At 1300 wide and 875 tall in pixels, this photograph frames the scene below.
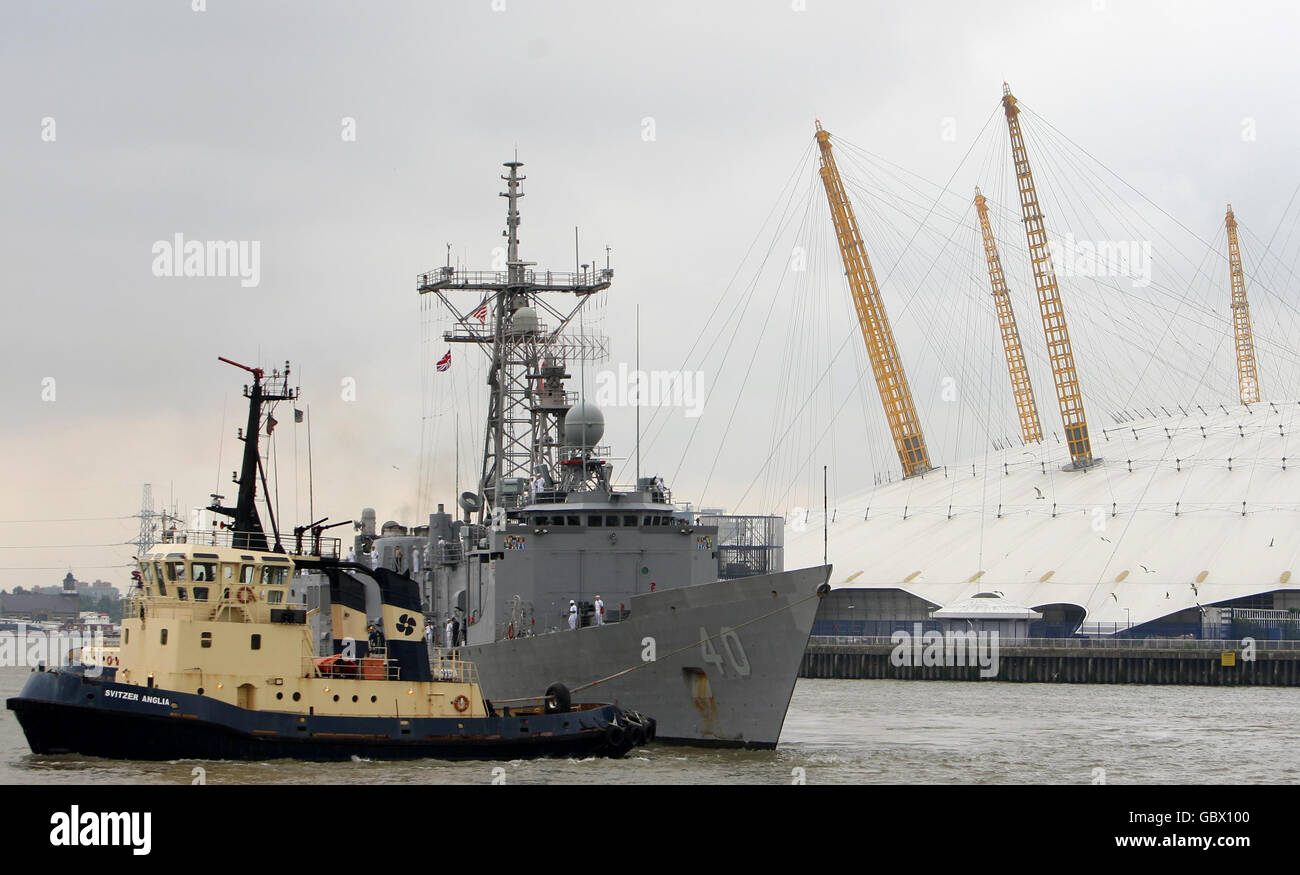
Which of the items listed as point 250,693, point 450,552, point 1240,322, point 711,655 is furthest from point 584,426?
point 1240,322

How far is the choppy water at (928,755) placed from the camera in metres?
32.2

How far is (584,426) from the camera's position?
47188mm

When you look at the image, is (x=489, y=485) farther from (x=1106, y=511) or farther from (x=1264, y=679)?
(x=1106, y=511)

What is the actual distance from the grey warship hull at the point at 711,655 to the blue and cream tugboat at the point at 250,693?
2564mm

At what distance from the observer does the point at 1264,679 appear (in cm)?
7456

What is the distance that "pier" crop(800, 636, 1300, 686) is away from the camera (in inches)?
2940

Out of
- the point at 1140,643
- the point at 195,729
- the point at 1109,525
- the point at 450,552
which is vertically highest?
the point at 1109,525

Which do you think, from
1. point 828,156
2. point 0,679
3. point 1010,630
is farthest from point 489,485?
point 828,156

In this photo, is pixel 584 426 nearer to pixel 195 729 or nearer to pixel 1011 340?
pixel 195 729

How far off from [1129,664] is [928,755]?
3971 centimetres

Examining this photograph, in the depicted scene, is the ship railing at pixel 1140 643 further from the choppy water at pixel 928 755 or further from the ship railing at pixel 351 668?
the ship railing at pixel 351 668

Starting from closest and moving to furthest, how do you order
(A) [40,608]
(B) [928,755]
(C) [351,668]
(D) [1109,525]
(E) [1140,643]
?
(C) [351,668] → (B) [928,755] → (E) [1140,643] → (D) [1109,525] → (A) [40,608]
